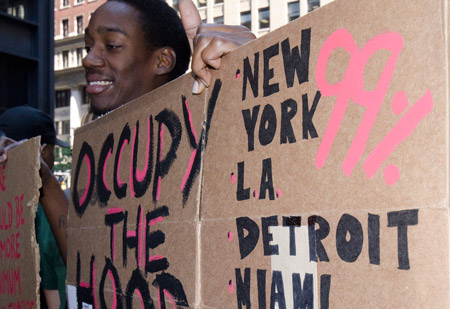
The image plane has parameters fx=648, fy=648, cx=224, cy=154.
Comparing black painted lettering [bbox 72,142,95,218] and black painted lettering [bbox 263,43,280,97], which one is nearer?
black painted lettering [bbox 263,43,280,97]

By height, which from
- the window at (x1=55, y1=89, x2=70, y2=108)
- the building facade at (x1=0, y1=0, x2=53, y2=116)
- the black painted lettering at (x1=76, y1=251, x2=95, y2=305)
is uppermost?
the window at (x1=55, y1=89, x2=70, y2=108)

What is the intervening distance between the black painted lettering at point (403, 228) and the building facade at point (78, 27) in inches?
1019

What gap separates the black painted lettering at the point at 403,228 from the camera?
2.17ft

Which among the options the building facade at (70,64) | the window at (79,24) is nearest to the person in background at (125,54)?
the building facade at (70,64)

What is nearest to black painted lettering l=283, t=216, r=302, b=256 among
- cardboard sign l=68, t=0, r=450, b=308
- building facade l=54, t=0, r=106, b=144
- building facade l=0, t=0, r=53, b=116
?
cardboard sign l=68, t=0, r=450, b=308

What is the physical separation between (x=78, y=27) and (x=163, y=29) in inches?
1227

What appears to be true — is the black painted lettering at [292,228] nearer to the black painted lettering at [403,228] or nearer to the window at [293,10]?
the black painted lettering at [403,228]

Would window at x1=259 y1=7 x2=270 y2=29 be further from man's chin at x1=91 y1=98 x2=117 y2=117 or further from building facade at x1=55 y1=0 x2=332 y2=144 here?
man's chin at x1=91 y1=98 x2=117 y2=117

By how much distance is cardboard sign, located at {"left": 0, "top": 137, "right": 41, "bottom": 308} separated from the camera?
1.44m

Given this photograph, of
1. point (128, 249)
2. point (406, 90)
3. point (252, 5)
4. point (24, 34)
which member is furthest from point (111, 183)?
point (252, 5)

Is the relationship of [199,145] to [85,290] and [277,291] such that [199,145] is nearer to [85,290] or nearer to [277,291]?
[277,291]

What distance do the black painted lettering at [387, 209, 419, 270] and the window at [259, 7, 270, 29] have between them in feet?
86.0

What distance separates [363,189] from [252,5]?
2665 cm

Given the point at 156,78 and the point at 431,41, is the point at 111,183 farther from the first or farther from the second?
the point at 431,41
